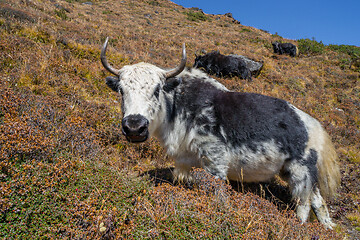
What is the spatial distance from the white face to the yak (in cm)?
2

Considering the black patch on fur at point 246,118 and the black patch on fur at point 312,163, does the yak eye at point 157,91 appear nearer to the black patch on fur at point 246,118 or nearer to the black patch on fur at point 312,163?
the black patch on fur at point 246,118

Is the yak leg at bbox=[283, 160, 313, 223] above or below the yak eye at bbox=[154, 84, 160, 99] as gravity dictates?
below

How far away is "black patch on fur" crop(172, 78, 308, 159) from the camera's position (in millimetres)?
3340

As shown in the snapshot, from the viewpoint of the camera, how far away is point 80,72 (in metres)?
6.36

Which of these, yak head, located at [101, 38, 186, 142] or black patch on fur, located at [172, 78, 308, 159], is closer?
yak head, located at [101, 38, 186, 142]

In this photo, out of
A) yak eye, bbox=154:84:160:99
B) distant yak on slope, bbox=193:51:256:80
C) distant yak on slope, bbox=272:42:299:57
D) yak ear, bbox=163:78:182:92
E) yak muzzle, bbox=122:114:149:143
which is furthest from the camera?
distant yak on slope, bbox=272:42:299:57

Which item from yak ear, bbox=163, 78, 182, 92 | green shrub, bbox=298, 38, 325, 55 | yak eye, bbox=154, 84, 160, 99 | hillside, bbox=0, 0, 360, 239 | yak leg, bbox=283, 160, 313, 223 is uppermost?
green shrub, bbox=298, 38, 325, 55

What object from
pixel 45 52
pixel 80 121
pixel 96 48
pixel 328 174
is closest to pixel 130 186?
pixel 80 121

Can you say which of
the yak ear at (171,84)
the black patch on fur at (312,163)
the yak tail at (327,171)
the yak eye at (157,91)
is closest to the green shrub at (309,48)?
the yak tail at (327,171)

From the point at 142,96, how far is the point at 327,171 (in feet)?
10.9

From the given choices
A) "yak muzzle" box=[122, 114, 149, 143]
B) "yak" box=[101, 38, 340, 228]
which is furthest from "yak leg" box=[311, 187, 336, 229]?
"yak muzzle" box=[122, 114, 149, 143]

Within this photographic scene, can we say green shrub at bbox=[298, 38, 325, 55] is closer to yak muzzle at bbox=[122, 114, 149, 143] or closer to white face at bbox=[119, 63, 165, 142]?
white face at bbox=[119, 63, 165, 142]

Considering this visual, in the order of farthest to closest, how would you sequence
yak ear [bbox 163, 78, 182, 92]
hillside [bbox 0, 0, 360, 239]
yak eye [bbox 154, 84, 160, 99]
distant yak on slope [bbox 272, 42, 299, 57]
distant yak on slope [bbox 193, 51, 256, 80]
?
distant yak on slope [bbox 272, 42, 299, 57] < distant yak on slope [bbox 193, 51, 256, 80] < yak ear [bbox 163, 78, 182, 92] < yak eye [bbox 154, 84, 160, 99] < hillside [bbox 0, 0, 360, 239]

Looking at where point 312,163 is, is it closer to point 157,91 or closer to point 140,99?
point 157,91
